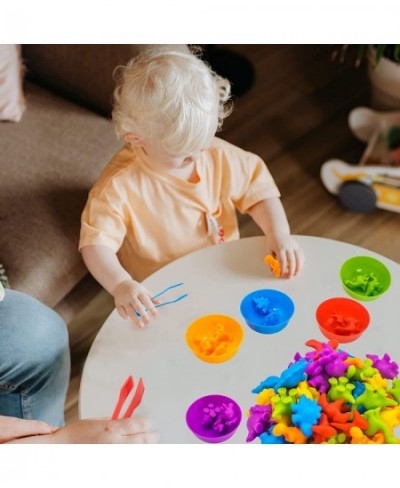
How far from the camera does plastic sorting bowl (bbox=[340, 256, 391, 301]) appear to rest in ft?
3.68

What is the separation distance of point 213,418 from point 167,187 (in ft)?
1.59

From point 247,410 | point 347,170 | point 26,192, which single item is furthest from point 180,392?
point 347,170

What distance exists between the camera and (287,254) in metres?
1.16

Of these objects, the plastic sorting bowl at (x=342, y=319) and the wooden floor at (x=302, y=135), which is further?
the wooden floor at (x=302, y=135)

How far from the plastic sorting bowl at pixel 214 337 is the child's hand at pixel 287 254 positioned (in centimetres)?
13

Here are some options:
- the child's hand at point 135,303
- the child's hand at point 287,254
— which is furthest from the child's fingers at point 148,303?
the child's hand at point 287,254

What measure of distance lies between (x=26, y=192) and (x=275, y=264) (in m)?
0.58

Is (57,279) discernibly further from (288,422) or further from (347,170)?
(347,170)

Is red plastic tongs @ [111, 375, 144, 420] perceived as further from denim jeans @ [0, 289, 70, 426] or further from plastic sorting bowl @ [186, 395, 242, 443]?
denim jeans @ [0, 289, 70, 426]

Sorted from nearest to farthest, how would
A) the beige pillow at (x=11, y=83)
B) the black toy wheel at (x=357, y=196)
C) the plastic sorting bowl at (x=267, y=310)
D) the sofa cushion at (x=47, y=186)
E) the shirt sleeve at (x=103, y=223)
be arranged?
the plastic sorting bowl at (x=267, y=310) → the shirt sleeve at (x=103, y=223) → the sofa cushion at (x=47, y=186) → the beige pillow at (x=11, y=83) → the black toy wheel at (x=357, y=196)

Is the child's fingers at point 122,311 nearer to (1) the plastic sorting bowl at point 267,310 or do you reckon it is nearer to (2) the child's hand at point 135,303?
(2) the child's hand at point 135,303

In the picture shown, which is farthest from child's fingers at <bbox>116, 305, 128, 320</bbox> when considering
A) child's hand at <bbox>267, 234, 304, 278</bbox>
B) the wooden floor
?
the wooden floor

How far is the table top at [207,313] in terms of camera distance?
1.02 metres

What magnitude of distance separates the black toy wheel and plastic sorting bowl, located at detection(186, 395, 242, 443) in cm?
96
